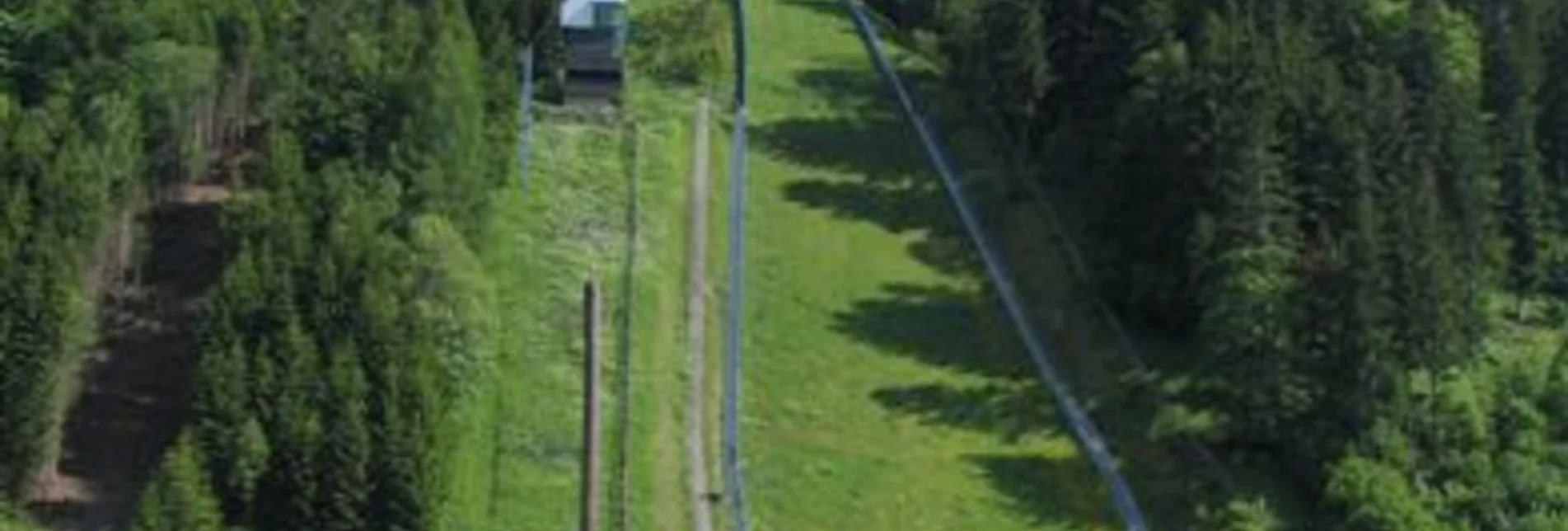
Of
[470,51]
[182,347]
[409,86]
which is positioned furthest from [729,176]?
[182,347]

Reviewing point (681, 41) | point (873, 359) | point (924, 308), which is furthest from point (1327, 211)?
point (681, 41)

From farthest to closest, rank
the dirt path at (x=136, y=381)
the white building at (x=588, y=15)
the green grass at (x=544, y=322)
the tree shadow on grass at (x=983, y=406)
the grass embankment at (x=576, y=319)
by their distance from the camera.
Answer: the white building at (x=588, y=15) < the tree shadow on grass at (x=983, y=406) < the grass embankment at (x=576, y=319) < the green grass at (x=544, y=322) < the dirt path at (x=136, y=381)

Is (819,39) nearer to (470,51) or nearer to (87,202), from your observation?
(470,51)

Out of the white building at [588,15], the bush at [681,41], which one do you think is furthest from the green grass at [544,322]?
the bush at [681,41]

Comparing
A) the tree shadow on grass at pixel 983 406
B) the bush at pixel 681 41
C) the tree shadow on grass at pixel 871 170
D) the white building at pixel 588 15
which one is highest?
the white building at pixel 588 15

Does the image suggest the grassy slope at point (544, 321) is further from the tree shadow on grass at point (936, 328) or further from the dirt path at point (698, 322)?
the tree shadow on grass at point (936, 328)

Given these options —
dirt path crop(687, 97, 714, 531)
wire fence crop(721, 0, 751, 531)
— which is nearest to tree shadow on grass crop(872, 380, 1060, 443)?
wire fence crop(721, 0, 751, 531)
